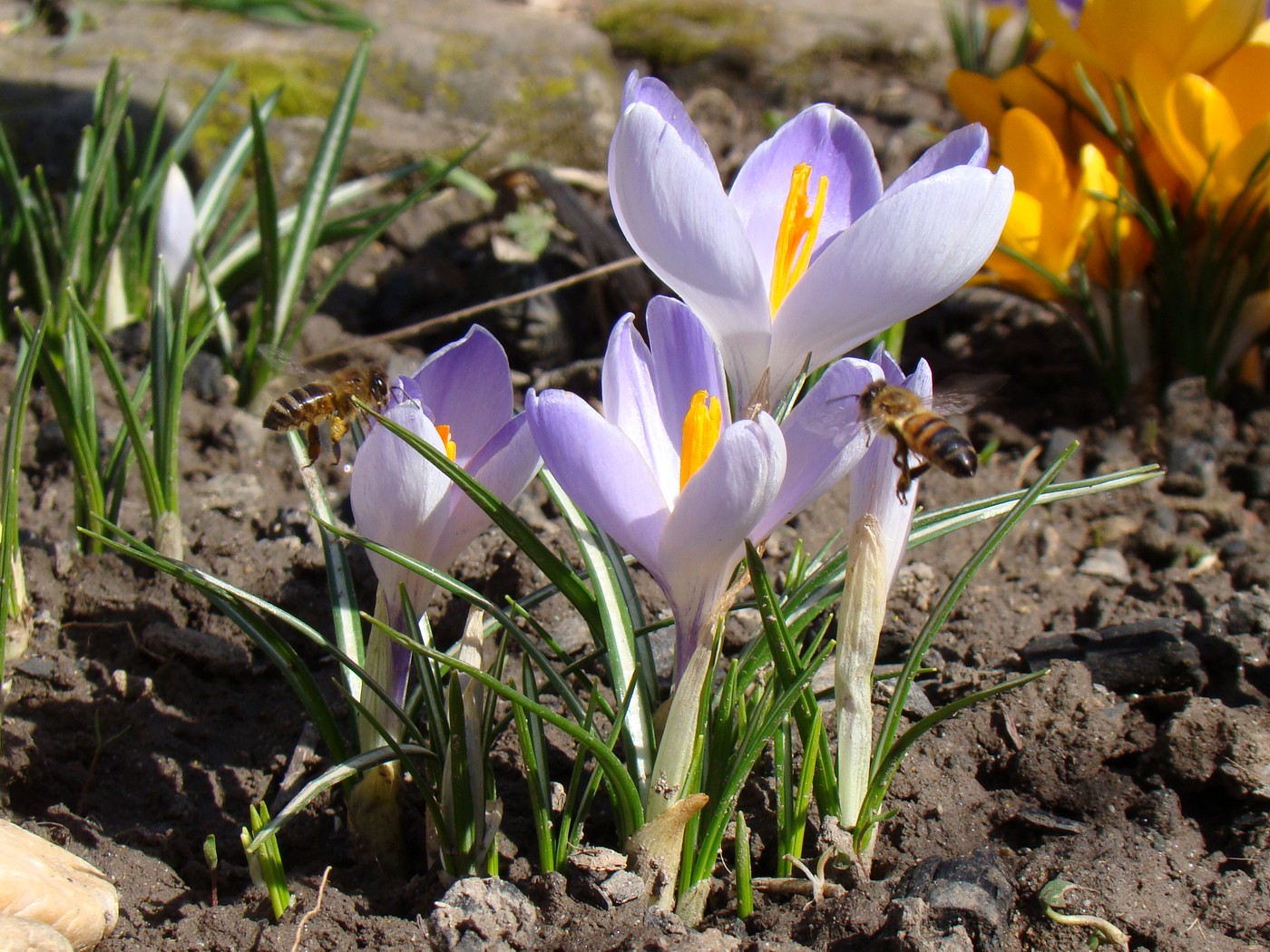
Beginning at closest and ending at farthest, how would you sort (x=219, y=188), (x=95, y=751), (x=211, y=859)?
(x=211, y=859), (x=95, y=751), (x=219, y=188)

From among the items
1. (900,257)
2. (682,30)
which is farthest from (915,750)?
(682,30)

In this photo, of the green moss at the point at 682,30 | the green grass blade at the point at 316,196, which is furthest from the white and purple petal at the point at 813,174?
the green moss at the point at 682,30

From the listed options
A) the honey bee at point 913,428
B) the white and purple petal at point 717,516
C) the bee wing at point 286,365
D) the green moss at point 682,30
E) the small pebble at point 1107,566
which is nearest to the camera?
the white and purple petal at point 717,516

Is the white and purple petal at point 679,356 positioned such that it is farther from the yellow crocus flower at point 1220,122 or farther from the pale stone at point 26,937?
the yellow crocus flower at point 1220,122

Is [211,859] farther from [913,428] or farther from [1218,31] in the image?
[1218,31]

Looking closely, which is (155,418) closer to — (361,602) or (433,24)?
(361,602)
